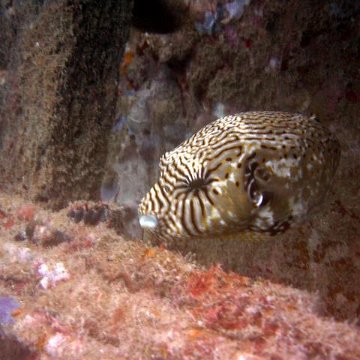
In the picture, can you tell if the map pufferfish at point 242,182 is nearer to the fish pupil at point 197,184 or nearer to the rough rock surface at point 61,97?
the fish pupil at point 197,184

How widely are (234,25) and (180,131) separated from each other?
62.2 inches

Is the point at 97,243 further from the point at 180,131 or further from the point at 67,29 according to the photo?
the point at 67,29

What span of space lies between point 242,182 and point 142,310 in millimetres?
1170

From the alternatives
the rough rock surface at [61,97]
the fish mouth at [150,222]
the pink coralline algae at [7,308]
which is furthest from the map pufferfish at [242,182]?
the rough rock surface at [61,97]

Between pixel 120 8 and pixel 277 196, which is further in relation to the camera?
pixel 120 8

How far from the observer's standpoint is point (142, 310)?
8.39 feet

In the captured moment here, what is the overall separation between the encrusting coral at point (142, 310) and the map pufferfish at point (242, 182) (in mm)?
341

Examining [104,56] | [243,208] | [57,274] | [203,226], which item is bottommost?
[57,274]

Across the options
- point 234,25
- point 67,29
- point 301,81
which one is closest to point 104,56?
point 67,29

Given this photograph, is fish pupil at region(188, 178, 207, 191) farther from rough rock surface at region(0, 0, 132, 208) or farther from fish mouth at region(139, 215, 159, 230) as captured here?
rough rock surface at region(0, 0, 132, 208)

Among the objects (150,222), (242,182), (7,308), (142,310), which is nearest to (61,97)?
(150,222)

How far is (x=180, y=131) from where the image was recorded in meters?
5.62

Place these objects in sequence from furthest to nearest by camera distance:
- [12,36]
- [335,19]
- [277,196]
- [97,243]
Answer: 1. [12,36]
2. [335,19]
3. [97,243]
4. [277,196]

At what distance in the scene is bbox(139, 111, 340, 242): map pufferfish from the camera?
304 centimetres
